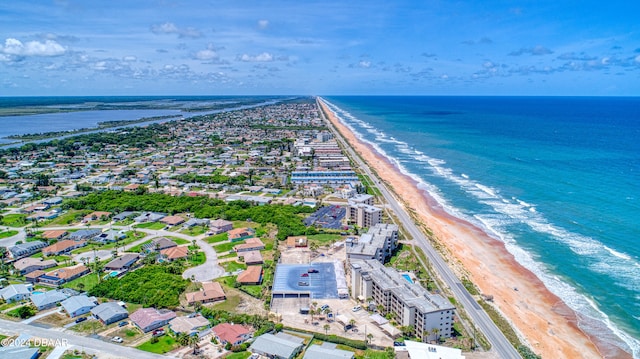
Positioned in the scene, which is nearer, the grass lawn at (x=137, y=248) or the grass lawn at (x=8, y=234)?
the grass lawn at (x=137, y=248)

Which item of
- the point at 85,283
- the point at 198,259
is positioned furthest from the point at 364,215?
the point at 85,283

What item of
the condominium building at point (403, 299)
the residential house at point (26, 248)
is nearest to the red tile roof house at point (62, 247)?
Result: the residential house at point (26, 248)

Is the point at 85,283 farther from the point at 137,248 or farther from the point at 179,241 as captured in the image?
the point at 179,241

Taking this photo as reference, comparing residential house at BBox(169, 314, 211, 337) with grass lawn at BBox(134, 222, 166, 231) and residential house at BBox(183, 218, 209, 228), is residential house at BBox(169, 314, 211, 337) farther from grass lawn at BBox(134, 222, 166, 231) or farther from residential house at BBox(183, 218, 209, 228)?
grass lawn at BBox(134, 222, 166, 231)

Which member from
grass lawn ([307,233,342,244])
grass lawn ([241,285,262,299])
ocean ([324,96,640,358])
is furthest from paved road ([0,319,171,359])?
ocean ([324,96,640,358])

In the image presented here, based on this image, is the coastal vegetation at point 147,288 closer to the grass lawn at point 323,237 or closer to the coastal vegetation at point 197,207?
the grass lawn at point 323,237

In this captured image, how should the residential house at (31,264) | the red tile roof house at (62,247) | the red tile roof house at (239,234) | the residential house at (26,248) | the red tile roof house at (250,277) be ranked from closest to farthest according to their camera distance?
1. the red tile roof house at (250,277)
2. the residential house at (31,264)
3. the residential house at (26,248)
4. the red tile roof house at (62,247)
5. the red tile roof house at (239,234)
